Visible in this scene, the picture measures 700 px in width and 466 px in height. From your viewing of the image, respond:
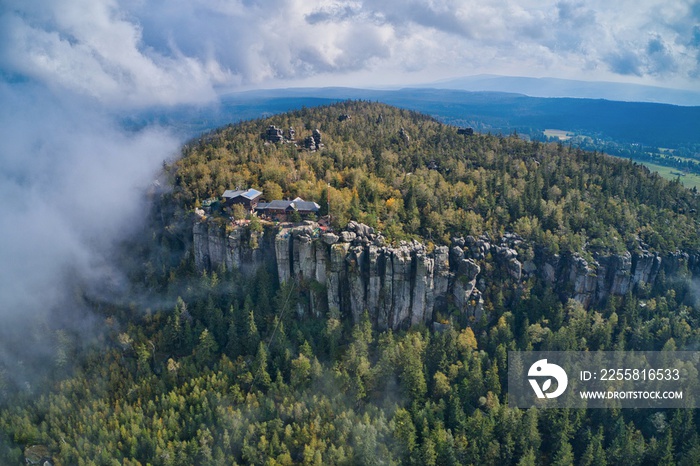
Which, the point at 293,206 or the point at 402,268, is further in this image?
the point at 293,206

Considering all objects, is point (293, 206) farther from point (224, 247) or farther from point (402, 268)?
point (402, 268)

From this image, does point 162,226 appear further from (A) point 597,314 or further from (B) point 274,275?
(A) point 597,314

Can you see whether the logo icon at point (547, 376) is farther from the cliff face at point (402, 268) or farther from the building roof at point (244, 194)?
the building roof at point (244, 194)

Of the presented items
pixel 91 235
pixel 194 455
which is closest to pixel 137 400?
pixel 194 455

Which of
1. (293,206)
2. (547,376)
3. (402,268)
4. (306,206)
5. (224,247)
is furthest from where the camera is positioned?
(306,206)

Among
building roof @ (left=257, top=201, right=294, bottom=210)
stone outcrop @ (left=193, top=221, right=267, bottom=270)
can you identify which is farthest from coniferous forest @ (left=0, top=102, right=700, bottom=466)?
building roof @ (left=257, top=201, right=294, bottom=210)

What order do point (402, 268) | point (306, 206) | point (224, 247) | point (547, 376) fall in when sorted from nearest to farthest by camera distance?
point (547, 376) < point (402, 268) < point (224, 247) < point (306, 206)

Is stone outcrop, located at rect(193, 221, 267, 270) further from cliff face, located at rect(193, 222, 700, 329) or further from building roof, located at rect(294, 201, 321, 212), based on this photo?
building roof, located at rect(294, 201, 321, 212)

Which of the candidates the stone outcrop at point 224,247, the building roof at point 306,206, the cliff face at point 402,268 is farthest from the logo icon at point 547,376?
the stone outcrop at point 224,247

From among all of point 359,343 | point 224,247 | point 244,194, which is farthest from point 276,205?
point 359,343
